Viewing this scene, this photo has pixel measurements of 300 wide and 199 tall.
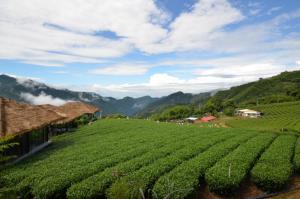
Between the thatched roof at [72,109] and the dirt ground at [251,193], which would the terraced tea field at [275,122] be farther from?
the thatched roof at [72,109]

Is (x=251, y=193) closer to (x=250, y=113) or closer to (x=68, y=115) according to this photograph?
(x=68, y=115)

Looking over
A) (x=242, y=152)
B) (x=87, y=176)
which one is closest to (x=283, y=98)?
(x=242, y=152)

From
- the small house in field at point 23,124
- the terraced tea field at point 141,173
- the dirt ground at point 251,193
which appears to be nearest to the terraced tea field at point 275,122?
the terraced tea field at point 141,173

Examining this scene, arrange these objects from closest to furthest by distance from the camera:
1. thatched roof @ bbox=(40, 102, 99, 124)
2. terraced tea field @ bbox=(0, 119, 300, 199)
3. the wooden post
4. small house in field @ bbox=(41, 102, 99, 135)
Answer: terraced tea field @ bbox=(0, 119, 300, 199) < the wooden post < small house in field @ bbox=(41, 102, 99, 135) < thatched roof @ bbox=(40, 102, 99, 124)

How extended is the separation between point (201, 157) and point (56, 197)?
12.4 m

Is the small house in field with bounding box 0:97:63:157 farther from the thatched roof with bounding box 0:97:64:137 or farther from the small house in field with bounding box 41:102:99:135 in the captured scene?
the small house in field with bounding box 41:102:99:135

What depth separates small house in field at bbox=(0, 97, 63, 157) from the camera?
1041 inches

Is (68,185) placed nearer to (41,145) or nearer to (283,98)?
(41,145)

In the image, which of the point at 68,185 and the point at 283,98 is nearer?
the point at 68,185

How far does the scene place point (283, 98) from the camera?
133 meters

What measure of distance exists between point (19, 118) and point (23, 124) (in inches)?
35.8

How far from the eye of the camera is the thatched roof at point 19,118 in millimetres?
26078

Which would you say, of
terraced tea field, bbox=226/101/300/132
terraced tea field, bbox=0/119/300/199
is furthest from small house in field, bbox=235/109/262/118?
terraced tea field, bbox=0/119/300/199

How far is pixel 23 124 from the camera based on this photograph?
28281 millimetres
